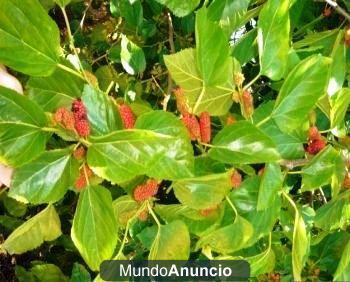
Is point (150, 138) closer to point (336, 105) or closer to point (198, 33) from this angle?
point (198, 33)

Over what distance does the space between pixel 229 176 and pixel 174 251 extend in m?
0.11

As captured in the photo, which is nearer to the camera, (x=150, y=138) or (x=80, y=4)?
(x=150, y=138)

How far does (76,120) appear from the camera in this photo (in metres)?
0.53

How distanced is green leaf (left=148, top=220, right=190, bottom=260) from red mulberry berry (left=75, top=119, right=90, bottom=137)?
0.60 ft

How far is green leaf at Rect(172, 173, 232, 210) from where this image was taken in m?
0.60

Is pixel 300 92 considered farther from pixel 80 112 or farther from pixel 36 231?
pixel 36 231

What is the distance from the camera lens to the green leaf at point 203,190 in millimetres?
602

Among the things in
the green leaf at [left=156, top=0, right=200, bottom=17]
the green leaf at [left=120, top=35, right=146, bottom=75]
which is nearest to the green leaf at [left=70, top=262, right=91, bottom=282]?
the green leaf at [left=120, top=35, right=146, bottom=75]

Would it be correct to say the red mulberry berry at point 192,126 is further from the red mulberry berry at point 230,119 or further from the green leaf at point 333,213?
the green leaf at point 333,213

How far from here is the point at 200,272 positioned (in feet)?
2.71

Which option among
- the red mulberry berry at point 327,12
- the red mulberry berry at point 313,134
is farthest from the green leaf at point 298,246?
the red mulberry berry at point 327,12

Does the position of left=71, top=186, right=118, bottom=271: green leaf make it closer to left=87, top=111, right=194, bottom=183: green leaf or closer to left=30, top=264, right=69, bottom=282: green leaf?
left=87, top=111, right=194, bottom=183: green leaf

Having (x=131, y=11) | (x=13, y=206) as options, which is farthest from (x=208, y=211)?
(x=13, y=206)

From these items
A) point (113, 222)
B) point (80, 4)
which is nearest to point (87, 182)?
point (113, 222)
